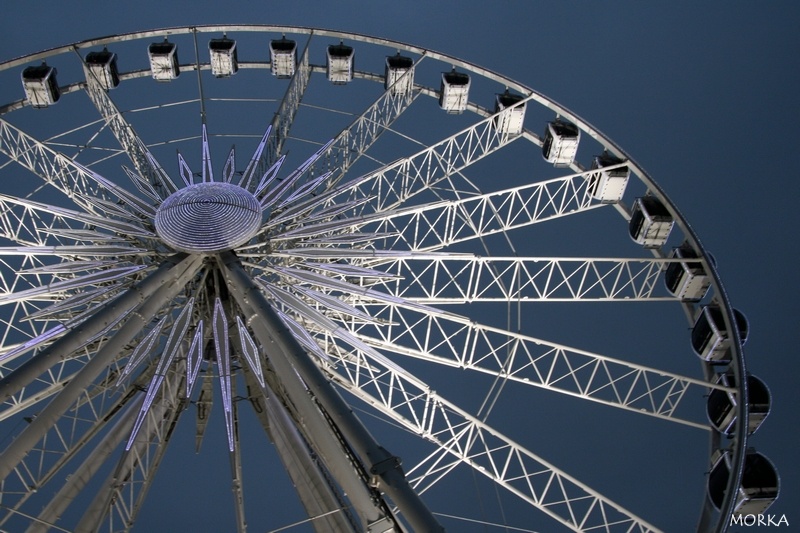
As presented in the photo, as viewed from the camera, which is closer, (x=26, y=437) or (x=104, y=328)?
(x=26, y=437)

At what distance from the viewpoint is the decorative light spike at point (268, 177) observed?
749 inches

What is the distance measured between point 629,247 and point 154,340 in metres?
35.7

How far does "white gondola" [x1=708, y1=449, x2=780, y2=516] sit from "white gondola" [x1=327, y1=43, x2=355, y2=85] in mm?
15485

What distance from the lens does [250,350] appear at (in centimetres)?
1653

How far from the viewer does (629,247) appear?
156 ft

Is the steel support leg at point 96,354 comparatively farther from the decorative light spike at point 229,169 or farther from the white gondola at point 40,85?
the white gondola at point 40,85

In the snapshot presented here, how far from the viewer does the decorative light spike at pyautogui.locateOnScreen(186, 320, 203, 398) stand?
1529cm

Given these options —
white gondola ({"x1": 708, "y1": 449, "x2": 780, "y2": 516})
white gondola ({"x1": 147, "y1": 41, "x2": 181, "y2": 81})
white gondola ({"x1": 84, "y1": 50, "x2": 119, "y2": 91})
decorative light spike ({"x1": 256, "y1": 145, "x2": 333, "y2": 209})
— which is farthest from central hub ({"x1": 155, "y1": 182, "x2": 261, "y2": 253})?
white gondola ({"x1": 708, "y1": 449, "x2": 780, "y2": 516})

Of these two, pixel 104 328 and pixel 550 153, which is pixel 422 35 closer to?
pixel 550 153

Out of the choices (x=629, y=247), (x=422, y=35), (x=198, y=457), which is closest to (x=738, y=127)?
(x=629, y=247)

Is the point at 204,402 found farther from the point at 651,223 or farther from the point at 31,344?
the point at 651,223

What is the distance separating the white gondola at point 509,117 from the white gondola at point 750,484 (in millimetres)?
10757

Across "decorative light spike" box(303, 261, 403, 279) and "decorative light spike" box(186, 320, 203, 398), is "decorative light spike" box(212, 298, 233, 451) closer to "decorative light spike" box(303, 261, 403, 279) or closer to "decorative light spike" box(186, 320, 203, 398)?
"decorative light spike" box(186, 320, 203, 398)

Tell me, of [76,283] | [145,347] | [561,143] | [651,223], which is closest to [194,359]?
[145,347]
